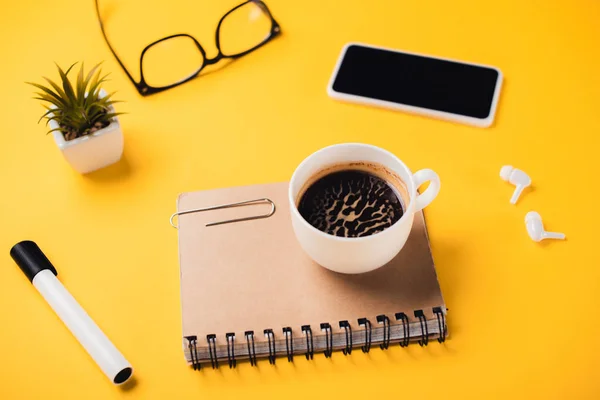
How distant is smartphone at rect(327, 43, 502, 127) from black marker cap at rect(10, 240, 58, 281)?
0.42m

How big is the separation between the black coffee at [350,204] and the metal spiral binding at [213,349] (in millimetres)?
158

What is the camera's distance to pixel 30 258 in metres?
0.76

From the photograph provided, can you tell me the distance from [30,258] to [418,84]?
0.53 m

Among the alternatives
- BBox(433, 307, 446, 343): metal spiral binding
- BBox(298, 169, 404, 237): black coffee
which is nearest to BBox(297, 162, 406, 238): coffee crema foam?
BBox(298, 169, 404, 237): black coffee

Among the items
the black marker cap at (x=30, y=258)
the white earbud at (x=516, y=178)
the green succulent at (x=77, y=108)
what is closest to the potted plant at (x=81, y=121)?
the green succulent at (x=77, y=108)

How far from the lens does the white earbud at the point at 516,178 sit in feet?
2.61

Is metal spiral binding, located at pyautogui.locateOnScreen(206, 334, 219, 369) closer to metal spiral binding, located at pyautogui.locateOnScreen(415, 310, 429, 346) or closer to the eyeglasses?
metal spiral binding, located at pyautogui.locateOnScreen(415, 310, 429, 346)

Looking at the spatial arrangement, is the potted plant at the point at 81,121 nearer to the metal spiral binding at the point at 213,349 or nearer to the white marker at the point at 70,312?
the white marker at the point at 70,312

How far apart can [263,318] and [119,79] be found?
44 cm

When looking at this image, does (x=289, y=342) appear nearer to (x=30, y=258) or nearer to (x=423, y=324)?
(x=423, y=324)

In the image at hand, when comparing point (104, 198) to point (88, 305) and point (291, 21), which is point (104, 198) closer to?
point (88, 305)

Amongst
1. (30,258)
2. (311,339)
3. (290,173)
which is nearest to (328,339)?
(311,339)

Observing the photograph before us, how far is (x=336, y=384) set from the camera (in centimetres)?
68

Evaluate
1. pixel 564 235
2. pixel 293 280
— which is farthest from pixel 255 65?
pixel 564 235
